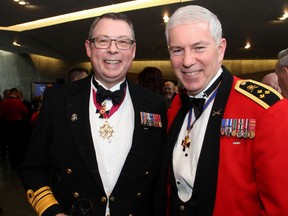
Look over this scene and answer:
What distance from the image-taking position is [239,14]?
6.51 meters

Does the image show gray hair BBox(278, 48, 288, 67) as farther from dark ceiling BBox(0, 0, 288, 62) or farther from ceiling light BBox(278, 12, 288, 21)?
ceiling light BBox(278, 12, 288, 21)

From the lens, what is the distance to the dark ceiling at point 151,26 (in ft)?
19.9

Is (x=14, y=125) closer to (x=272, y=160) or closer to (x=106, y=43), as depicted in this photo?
(x=106, y=43)

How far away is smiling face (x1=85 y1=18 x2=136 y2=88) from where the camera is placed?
166 cm

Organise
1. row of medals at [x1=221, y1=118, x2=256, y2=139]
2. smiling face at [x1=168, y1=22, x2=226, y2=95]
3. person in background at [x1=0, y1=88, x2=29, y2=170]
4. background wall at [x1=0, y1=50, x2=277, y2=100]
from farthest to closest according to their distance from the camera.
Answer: background wall at [x1=0, y1=50, x2=277, y2=100] → person in background at [x1=0, y1=88, x2=29, y2=170] → smiling face at [x1=168, y1=22, x2=226, y2=95] → row of medals at [x1=221, y1=118, x2=256, y2=139]

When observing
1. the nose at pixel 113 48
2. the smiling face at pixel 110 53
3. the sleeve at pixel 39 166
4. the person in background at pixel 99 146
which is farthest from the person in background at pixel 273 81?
the sleeve at pixel 39 166

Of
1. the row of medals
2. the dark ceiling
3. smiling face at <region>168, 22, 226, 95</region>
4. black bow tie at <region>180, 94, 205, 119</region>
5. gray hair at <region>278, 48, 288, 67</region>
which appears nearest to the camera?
the row of medals

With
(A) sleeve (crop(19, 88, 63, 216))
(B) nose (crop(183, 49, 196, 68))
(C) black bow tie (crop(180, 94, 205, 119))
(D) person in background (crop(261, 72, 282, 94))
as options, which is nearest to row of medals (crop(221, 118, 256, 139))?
(C) black bow tie (crop(180, 94, 205, 119))

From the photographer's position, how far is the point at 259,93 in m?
1.30

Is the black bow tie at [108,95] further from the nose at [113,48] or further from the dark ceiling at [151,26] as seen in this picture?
the dark ceiling at [151,26]

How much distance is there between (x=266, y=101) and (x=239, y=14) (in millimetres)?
5827

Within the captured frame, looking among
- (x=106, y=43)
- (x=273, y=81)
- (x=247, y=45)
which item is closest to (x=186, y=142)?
(x=106, y=43)

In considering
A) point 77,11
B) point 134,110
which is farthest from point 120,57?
point 77,11

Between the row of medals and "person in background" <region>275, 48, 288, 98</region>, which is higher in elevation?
"person in background" <region>275, 48, 288, 98</region>
